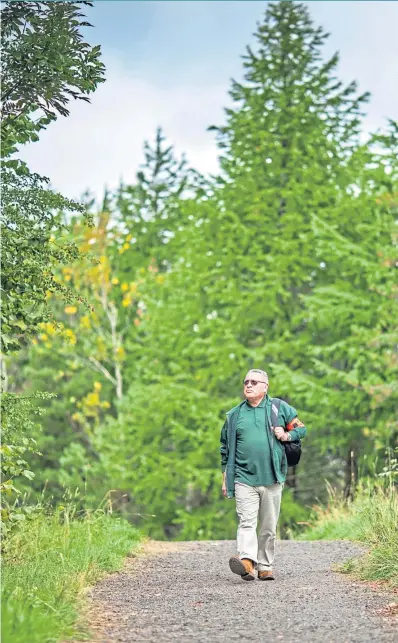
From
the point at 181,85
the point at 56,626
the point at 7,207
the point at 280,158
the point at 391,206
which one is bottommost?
the point at 56,626

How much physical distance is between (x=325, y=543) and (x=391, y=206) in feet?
30.9

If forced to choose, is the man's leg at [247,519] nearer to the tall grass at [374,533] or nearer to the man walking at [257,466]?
the man walking at [257,466]

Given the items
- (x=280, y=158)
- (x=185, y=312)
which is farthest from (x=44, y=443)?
(x=280, y=158)

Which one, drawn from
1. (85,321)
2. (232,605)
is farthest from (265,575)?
(85,321)

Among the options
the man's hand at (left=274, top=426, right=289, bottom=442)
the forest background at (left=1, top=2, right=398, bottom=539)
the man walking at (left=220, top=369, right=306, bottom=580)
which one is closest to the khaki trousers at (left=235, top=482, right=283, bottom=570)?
the man walking at (left=220, top=369, right=306, bottom=580)

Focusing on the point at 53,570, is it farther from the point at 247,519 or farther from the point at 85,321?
the point at 85,321

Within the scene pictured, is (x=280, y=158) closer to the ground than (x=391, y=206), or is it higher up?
higher up

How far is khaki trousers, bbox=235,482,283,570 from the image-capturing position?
8.46 m

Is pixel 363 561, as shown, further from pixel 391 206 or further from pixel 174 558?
pixel 391 206

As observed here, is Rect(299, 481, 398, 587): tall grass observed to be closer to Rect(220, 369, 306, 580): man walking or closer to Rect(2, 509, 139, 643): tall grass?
Rect(220, 369, 306, 580): man walking

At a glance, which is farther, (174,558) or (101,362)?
Answer: (101,362)

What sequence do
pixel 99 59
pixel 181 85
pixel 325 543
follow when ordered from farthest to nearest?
pixel 325 543
pixel 181 85
pixel 99 59

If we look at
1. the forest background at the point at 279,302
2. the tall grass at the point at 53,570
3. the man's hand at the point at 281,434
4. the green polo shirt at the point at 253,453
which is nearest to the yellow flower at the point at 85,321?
the forest background at the point at 279,302

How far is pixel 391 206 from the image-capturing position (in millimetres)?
19203
